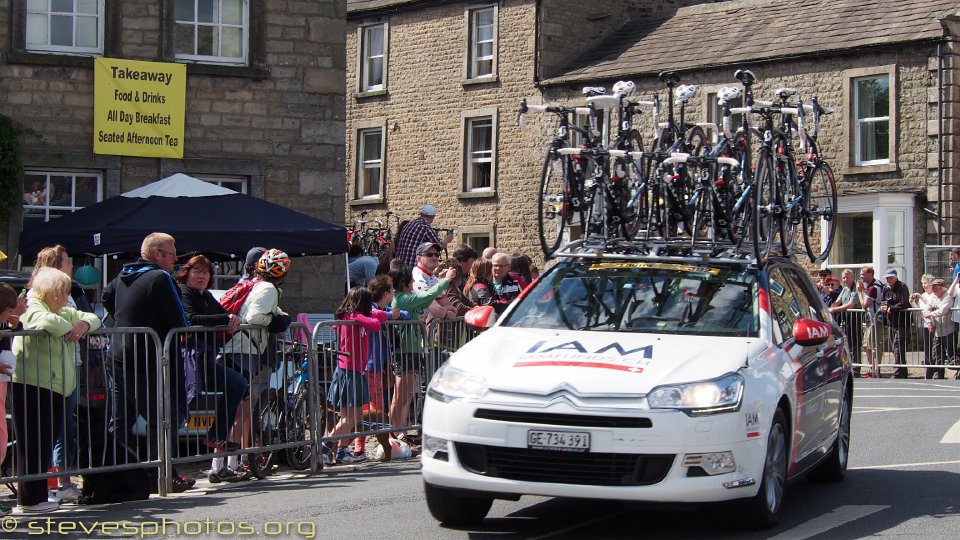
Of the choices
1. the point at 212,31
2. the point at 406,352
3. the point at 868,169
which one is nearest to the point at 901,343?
the point at 868,169

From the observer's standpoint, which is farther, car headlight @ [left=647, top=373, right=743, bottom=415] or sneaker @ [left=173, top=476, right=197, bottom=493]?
sneaker @ [left=173, top=476, right=197, bottom=493]

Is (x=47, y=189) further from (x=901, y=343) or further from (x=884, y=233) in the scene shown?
(x=884, y=233)

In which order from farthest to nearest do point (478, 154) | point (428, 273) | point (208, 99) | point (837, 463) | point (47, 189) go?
point (478, 154), point (208, 99), point (47, 189), point (428, 273), point (837, 463)

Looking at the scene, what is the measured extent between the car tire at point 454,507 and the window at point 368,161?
34347 millimetres

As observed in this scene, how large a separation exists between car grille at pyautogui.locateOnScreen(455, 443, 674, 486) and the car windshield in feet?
4.03

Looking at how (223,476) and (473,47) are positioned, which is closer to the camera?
(223,476)

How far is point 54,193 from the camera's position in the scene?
1988cm

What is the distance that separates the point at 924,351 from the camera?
23.8m

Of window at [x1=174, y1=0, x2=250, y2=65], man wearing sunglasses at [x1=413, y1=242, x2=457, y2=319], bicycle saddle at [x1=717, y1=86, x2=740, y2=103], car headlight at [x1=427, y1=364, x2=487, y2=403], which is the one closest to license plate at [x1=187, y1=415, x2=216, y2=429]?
car headlight at [x1=427, y1=364, x2=487, y2=403]

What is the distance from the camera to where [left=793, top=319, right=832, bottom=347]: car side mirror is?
901 centimetres

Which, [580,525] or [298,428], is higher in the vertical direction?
[298,428]

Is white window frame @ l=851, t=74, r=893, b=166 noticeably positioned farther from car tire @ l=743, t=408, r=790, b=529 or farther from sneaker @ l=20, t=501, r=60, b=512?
sneaker @ l=20, t=501, r=60, b=512

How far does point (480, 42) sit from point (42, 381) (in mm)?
31530

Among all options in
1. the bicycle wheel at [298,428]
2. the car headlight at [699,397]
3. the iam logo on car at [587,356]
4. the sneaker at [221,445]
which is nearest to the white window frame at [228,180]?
the bicycle wheel at [298,428]
